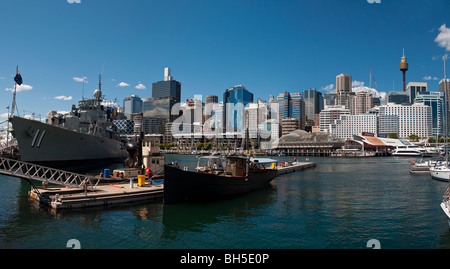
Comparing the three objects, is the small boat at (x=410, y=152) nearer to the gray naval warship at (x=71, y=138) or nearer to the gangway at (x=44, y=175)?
the gray naval warship at (x=71, y=138)

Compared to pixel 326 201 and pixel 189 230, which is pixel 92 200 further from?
pixel 326 201

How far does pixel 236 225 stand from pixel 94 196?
11.5 meters

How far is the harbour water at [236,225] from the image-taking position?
14.6 metres

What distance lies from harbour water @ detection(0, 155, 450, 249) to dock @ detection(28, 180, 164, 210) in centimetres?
74

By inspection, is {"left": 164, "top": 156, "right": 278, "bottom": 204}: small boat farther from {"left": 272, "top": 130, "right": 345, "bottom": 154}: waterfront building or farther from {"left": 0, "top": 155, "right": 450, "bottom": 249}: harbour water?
{"left": 272, "top": 130, "right": 345, "bottom": 154}: waterfront building

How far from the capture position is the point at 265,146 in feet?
646

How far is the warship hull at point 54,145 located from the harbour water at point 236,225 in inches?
458

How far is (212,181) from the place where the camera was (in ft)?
80.4

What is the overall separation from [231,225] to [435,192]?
2597 centimetres

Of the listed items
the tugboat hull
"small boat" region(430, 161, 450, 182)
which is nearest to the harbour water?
the tugboat hull

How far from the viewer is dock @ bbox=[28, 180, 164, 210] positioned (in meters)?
20.3

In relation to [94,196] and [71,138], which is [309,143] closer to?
[71,138]
